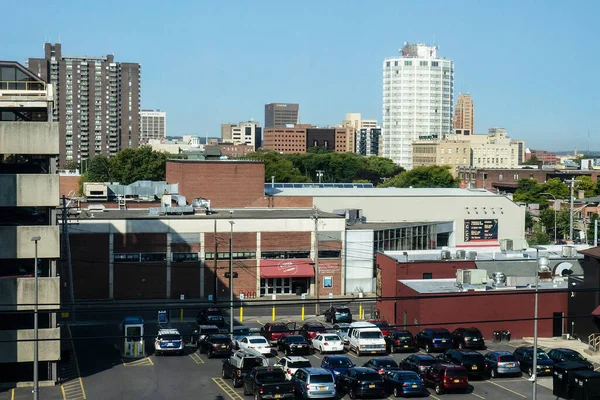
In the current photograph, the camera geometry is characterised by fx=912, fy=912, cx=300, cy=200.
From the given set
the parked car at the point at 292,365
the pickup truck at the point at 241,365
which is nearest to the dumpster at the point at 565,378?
the parked car at the point at 292,365

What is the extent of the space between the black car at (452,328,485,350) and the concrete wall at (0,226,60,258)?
1930 centimetres

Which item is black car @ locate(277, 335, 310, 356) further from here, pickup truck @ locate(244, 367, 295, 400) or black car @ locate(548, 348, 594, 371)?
black car @ locate(548, 348, 594, 371)

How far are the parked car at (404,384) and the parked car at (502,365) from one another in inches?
179

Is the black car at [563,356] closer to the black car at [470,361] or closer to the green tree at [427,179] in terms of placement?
the black car at [470,361]

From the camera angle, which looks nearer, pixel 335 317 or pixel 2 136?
pixel 2 136

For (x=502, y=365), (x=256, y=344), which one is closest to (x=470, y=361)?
(x=502, y=365)

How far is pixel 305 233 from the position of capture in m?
65.8

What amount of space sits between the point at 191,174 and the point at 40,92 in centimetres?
4554

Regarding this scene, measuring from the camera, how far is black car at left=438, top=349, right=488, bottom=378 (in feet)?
124

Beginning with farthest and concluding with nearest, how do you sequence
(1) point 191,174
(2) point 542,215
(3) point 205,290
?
1. (2) point 542,215
2. (1) point 191,174
3. (3) point 205,290

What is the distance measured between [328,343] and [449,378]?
29.7 ft

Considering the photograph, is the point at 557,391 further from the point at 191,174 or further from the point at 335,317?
the point at 191,174

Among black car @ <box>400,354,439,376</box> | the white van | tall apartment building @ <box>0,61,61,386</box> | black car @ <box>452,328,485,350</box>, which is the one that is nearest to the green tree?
black car @ <box>452,328,485,350</box>

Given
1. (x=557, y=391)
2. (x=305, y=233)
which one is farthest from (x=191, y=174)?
(x=557, y=391)
